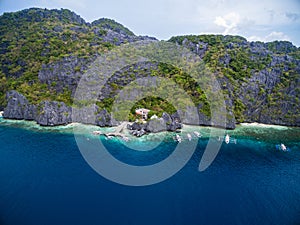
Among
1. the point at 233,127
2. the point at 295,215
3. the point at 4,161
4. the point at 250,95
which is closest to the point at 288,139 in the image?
the point at 233,127

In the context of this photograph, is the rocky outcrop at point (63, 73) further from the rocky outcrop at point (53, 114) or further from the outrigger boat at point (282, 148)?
the outrigger boat at point (282, 148)

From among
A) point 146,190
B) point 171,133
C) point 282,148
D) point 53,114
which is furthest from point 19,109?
point 282,148

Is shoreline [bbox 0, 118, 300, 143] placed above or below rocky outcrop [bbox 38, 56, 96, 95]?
below

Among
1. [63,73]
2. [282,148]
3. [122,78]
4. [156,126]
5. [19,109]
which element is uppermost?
[63,73]

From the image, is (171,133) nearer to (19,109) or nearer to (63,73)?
(63,73)

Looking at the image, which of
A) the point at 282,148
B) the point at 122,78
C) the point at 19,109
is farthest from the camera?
the point at 122,78

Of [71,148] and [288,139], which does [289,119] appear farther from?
[71,148]

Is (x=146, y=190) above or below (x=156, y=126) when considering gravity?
below

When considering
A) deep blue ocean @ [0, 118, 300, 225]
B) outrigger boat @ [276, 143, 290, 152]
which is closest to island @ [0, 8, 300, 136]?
outrigger boat @ [276, 143, 290, 152]

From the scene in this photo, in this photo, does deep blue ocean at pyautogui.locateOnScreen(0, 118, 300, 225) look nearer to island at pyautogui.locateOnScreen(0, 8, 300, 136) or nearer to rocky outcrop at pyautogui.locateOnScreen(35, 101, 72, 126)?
rocky outcrop at pyautogui.locateOnScreen(35, 101, 72, 126)
